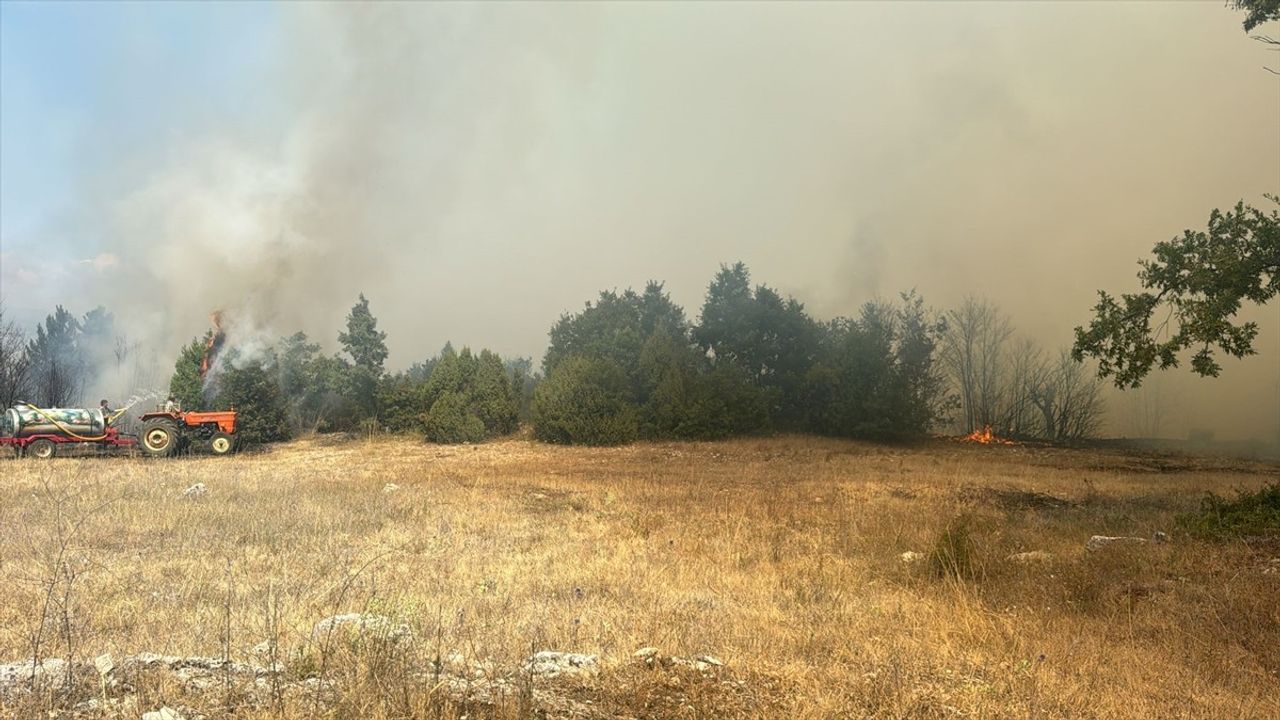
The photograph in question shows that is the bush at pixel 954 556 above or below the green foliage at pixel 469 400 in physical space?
below

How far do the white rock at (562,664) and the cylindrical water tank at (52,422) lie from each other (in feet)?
74.3

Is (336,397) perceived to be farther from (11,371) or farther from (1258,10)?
(1258,10)

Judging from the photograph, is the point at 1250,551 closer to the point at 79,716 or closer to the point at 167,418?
the point at 79,716

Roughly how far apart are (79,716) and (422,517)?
25.6 ft

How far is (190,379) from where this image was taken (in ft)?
103

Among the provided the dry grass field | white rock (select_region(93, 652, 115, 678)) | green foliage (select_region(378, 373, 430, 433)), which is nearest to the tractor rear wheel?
the dry grass field

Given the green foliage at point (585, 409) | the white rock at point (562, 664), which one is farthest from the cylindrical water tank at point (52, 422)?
A: the white rock at point (562, 664)

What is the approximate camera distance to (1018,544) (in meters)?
9.78

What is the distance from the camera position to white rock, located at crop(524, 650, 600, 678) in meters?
4.02

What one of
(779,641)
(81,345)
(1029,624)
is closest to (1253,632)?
(1029,624)

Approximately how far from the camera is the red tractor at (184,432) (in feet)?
71.4

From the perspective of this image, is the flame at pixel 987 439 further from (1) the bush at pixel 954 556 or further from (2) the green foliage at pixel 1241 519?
(1) the bush at pixel 954 556

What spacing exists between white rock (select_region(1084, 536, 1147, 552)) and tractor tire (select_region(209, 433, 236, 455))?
2528 cm

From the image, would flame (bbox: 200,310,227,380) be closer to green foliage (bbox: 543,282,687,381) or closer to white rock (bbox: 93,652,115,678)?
green foliage (bbox: 543,282,687,381)
